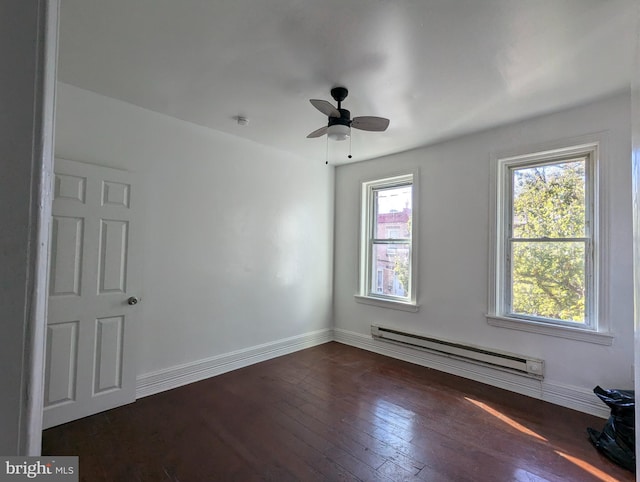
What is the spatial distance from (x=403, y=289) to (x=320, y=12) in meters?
3.31

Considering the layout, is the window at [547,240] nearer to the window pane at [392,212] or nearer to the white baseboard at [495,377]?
the white baseboard at [495,377]

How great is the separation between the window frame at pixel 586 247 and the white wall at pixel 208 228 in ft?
7.63

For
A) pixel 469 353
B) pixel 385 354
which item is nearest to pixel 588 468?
pixel 469 353

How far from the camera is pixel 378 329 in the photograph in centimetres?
428

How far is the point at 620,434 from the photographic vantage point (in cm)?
220

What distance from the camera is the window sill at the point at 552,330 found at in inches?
107

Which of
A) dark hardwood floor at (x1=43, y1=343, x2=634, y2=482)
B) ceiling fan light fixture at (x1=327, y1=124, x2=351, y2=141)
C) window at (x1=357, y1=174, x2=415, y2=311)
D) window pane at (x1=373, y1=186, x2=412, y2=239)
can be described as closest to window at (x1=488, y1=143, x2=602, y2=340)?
dark hardwood floor at (x1=43, y1=343, x2=634, y2=482)

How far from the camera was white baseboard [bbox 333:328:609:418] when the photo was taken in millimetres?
2787

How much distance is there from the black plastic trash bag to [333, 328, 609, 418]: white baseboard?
0.44 meters

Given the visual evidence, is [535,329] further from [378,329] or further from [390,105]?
[390,105]

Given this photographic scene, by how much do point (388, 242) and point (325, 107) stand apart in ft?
8.18

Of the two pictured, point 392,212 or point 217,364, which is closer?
point 217,364

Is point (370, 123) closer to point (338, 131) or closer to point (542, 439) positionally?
point (338, 131)

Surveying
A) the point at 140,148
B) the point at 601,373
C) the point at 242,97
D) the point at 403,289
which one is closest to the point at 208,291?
the point at 140,148
